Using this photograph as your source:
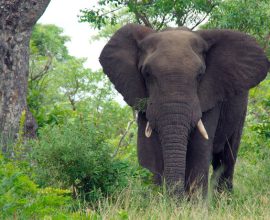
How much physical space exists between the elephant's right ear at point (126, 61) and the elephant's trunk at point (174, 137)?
86 cm

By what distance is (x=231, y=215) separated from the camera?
8.33 m

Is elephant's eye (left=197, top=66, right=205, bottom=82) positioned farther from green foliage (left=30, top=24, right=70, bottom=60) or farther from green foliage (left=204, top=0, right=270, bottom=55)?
green foliage (left=30, top=24, right=70, bottom=60)

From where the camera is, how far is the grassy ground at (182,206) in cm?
785

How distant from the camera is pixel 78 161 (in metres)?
9.08

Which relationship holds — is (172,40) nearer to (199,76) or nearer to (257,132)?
(199,76)

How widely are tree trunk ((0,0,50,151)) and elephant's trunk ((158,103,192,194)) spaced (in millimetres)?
1805

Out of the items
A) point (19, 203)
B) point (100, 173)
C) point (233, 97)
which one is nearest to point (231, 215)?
point (100, 173)

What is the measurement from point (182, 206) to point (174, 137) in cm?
145

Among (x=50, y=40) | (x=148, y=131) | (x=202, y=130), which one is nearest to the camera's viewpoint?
(x=202, y=130)

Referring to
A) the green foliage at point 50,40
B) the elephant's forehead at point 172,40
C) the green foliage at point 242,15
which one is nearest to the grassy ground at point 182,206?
the elephant's forehead at point 172,40

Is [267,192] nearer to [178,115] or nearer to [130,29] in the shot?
[178,115]

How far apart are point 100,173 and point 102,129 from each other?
54 centimetres

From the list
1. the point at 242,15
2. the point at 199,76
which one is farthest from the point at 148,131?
the point at 242,15

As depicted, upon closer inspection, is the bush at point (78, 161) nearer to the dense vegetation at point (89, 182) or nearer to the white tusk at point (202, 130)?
the dense vegetation at point (89, 182)
